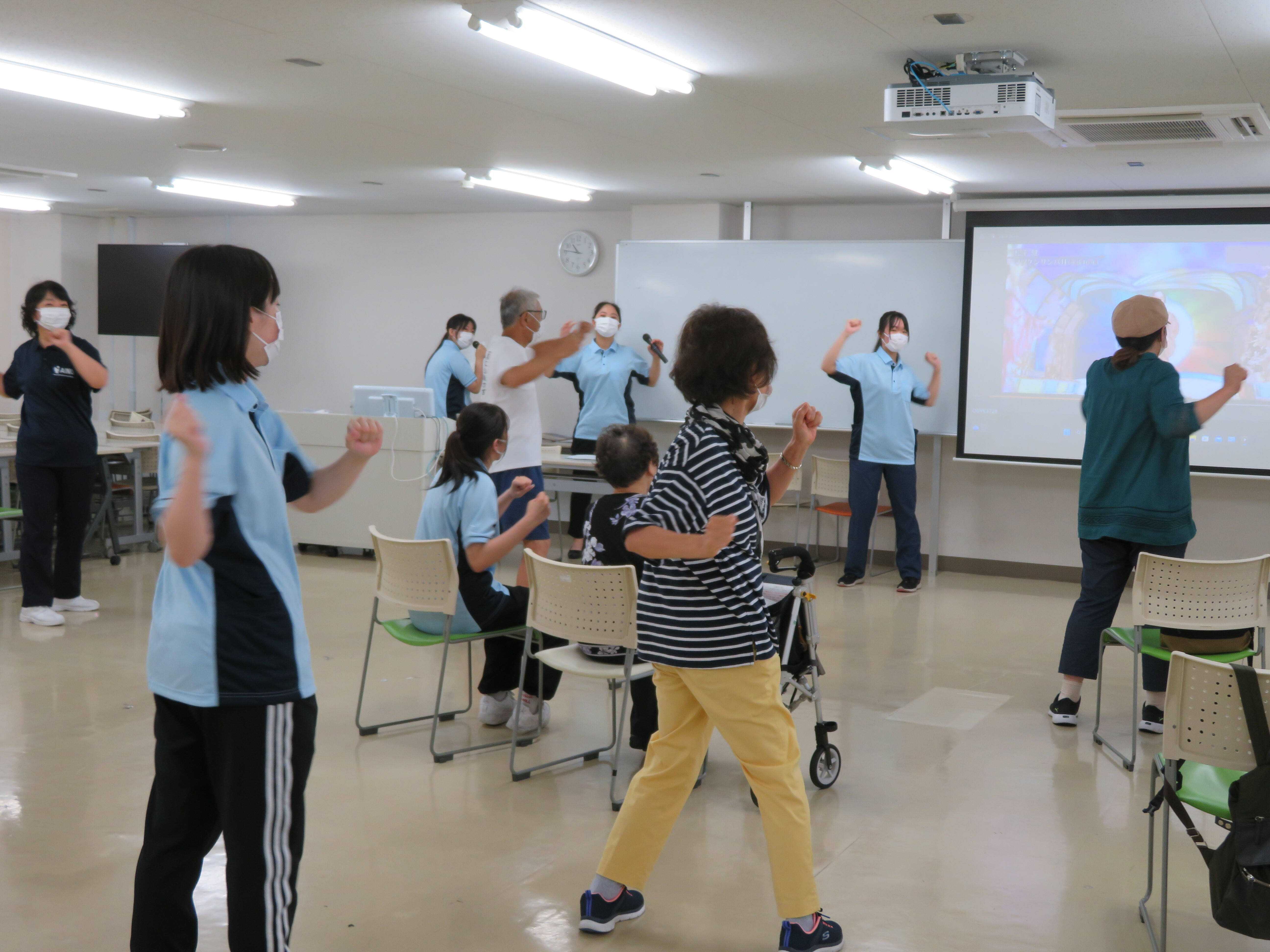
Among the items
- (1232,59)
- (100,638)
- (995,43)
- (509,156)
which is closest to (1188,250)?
(1232,59)

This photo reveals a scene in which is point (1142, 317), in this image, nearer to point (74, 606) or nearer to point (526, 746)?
point (526, 746)

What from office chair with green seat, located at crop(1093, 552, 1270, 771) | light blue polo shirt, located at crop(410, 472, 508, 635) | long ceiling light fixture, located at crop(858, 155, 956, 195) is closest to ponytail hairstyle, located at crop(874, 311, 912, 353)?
long ceiling light fixture, located at crop(858, 155, 956, 195)

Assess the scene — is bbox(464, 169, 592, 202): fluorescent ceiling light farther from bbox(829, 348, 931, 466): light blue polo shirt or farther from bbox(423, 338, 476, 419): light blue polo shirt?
bbox(829, 348, 931, 466): light blue polo shirt

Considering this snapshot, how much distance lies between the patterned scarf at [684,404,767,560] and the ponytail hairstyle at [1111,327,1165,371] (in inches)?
89.3

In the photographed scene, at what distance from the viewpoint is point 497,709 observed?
14.2ft

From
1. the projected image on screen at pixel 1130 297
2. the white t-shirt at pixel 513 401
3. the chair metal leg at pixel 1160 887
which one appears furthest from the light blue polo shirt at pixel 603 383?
the chair metal leg at pixel 1160 887

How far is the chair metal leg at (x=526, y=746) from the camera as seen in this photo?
3.78 metres

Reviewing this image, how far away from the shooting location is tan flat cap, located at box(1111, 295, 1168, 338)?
4172mm

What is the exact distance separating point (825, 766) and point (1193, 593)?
139cm

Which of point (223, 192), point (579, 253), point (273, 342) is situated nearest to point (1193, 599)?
point (273, 342)

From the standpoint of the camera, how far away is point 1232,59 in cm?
417

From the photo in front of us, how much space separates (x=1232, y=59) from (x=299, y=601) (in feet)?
13.0

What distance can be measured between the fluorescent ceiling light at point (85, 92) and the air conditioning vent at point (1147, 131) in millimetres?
4250

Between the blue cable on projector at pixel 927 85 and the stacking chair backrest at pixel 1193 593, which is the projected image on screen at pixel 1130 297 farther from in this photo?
the stacking chair backrest at pixel 1193 593
